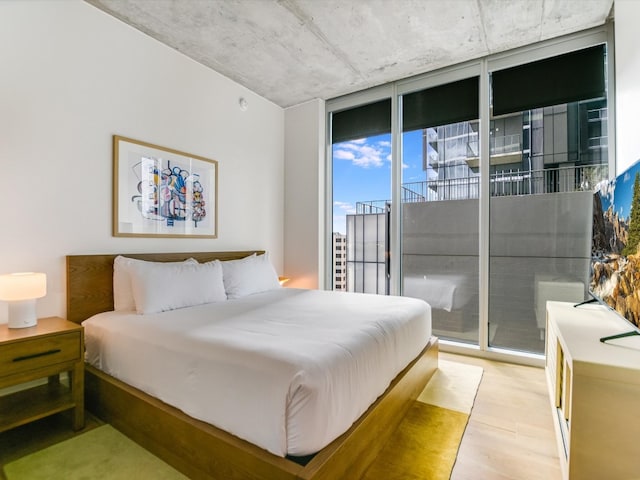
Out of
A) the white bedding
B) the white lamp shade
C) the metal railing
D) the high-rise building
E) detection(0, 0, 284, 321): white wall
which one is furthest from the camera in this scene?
the high-rise building

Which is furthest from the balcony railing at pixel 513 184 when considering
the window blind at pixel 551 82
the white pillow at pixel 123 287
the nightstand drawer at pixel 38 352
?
the nightstand drawer at pixel 38 352

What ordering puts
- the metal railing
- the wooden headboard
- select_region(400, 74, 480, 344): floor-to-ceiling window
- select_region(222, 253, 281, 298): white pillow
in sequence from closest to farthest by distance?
the wooden headboard
the metal railing
select_region(222, 253, 281, 298): white pillow
select_region(400, 74, 480, 344): floor-to-ceiling window

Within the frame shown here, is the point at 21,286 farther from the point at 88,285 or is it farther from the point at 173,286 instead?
the point at 173,286

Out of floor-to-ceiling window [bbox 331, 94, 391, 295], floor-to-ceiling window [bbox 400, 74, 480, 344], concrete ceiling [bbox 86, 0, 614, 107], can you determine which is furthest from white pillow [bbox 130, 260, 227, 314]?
floor-to-ceiling window [bbox 400, 74, 480, 344]

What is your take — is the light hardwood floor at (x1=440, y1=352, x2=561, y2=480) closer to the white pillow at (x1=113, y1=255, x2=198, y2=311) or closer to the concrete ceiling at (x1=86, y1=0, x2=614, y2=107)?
the white pillow at (x1=113, y1=255, x2=198, y2=311)

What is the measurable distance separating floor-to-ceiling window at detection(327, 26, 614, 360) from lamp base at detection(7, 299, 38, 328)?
3.15 metres

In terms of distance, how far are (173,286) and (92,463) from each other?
1126 mm

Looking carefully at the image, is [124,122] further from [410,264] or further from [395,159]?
[410,264]

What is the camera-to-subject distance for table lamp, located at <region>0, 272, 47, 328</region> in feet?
6.06

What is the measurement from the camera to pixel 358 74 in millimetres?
3553

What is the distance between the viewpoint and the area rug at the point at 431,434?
5.39ft

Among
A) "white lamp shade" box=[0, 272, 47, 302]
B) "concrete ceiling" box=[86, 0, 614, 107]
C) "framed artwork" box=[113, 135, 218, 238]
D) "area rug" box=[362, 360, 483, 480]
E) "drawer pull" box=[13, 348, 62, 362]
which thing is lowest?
"area rug" box=[362, 360, 483, 480]

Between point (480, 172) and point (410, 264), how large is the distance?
1.22 m

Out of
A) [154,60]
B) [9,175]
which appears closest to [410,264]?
[154,60]
